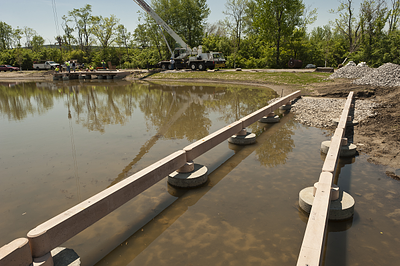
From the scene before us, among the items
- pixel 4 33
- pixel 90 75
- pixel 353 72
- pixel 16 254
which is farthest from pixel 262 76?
pixel 4 33

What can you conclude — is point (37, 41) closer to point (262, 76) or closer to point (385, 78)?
point (262, 76)

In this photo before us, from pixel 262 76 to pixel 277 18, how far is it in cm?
1482

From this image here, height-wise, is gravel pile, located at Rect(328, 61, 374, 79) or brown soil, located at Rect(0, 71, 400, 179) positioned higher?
gravel pile, located at Rect(328, 61, 374, 79)

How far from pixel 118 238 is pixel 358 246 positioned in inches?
118

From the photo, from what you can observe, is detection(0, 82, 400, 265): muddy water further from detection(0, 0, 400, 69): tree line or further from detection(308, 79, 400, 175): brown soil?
detection(0, 0, 400, 69): tree line

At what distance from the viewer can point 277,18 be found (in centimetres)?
3459

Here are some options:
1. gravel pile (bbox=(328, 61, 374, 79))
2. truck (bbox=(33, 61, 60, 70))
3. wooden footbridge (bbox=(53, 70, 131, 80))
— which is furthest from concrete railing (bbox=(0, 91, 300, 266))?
truck (bbox=(33, 61, 60, 70))

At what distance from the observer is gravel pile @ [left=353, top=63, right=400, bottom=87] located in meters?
14.9

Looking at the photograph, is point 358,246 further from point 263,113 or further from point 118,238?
point 263,113

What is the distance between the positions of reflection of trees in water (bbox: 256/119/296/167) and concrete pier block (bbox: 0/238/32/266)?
448 centimetres

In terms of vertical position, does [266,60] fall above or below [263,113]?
above

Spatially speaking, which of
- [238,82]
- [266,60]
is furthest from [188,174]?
[266,60]

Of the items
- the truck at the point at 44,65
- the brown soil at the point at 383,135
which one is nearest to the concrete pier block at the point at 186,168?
the brown soil at the point at 383,135

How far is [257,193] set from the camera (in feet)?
14.5
